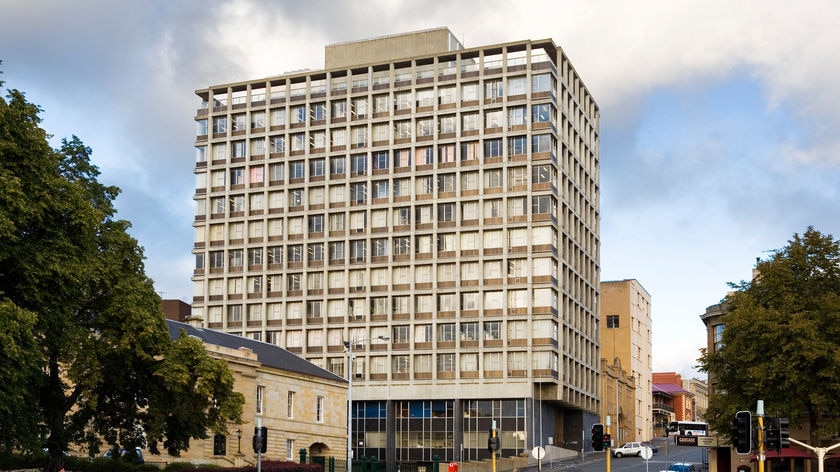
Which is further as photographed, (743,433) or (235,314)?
(235,314)

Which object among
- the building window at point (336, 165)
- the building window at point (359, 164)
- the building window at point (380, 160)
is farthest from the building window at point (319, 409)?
the building window at point (336, 165)

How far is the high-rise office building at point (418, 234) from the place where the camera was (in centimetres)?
11381

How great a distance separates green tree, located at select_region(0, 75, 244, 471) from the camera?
4300 cm

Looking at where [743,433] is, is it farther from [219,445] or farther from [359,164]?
[359,164]

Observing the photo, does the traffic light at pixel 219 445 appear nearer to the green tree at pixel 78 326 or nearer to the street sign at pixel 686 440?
the green tree at pixel 78 326

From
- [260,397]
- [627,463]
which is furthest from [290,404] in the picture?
[627,463]

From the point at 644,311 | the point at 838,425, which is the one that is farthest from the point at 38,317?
the point at 644,311

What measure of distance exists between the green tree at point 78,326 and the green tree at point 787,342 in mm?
29167

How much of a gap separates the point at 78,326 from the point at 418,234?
232 ft

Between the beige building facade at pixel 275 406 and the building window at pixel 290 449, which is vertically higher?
the beige building facade at pixel 275 406

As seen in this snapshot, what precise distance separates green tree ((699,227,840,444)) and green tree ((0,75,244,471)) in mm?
29167

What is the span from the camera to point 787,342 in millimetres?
63375

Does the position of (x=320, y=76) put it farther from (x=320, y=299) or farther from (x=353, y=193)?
(x=320, y=299)

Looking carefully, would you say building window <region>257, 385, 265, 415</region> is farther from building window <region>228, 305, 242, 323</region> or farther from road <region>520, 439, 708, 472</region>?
building window <region>228, 305, 242, 323</region>
